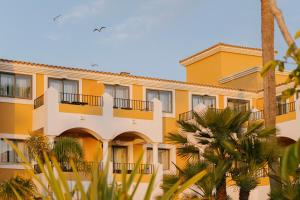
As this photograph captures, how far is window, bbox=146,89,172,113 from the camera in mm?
38812

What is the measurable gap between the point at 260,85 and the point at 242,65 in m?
4.41

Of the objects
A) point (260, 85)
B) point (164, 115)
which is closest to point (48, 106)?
A: point (164, 115)

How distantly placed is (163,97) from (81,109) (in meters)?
6.81

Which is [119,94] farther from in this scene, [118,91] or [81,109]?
[81,109]

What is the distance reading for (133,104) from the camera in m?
37.4

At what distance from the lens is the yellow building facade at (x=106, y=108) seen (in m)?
33.4

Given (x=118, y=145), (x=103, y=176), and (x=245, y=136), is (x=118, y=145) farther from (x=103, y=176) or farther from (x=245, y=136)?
(x=103, y=176)

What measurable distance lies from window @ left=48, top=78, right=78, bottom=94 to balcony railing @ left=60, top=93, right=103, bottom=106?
1.06ft

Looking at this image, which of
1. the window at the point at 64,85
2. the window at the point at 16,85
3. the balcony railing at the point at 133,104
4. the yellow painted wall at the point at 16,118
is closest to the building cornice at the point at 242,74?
the balcony railing at the point at 133,104

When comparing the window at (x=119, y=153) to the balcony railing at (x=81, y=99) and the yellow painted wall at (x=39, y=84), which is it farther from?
the yellow painted wall at (x=39, y=84)

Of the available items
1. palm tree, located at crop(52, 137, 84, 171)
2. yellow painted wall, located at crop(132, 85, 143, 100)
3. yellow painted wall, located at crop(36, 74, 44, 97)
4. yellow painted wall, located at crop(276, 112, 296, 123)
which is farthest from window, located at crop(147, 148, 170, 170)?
palm tree, located at crop(52, 137, 84, 171)

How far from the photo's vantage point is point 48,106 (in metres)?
32.5

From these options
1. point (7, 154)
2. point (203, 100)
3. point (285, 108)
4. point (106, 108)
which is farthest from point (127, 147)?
point (285, 108)

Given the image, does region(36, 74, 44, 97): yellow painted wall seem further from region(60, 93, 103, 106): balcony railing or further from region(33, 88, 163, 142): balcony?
region(60, 93, 103, 106): balcony railing
